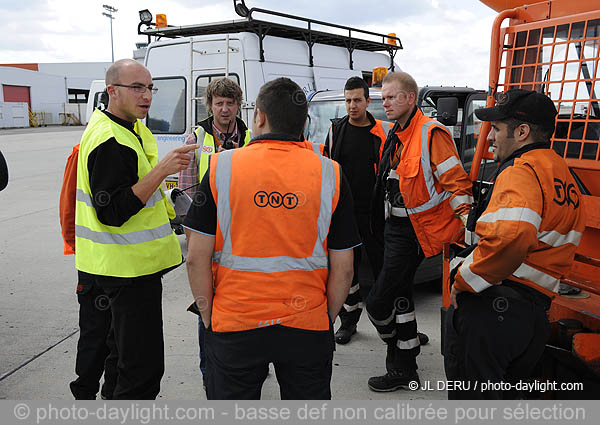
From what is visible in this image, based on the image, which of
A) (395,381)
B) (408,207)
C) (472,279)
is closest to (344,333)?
(395,381)

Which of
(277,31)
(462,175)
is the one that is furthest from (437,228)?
(277,31)

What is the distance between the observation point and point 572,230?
7.37 feet

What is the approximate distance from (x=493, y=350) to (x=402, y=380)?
4.48 ft

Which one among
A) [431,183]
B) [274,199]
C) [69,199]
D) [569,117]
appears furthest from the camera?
[431,183]

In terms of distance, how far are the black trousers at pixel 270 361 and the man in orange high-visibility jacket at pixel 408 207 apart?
5.02 feet

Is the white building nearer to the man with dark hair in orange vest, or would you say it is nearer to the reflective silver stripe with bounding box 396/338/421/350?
the reflective silver stripe with bounding box 396/338/421/350

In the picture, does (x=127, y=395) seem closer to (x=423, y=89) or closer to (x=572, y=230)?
(x=572, y=230)

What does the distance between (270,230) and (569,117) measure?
228cm

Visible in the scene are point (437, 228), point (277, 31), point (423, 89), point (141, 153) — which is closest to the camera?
point (141, 153)

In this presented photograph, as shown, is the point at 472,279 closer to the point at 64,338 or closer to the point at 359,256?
the point at 359,256

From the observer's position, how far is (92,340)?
3025 millimetres

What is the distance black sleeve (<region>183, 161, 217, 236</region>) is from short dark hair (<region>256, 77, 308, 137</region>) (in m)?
0.32

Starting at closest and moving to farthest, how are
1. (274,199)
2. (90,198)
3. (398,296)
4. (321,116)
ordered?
(274,199) → (90,198) → (398,296) → (321,116)

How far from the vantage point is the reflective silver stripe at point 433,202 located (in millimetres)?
3289
